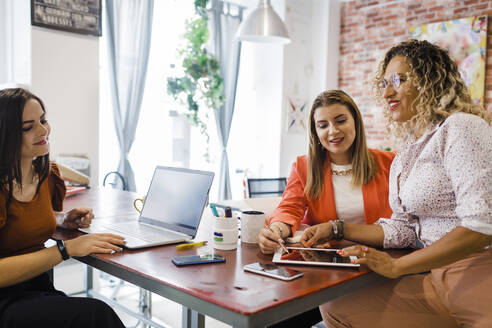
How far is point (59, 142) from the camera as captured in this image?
10.8 feet

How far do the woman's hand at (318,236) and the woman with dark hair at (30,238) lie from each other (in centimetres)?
62

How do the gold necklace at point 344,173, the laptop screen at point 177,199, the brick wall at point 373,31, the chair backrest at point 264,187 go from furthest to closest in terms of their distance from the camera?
the brick wall at point 373,31
the chair backrest at point 264,187
the gold necklace at point 344,173
the laptop screen at point 177,199

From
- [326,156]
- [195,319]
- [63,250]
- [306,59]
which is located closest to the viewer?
[63,250]

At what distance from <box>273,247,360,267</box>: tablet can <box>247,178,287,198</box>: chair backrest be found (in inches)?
75.4

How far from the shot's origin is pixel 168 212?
165cm

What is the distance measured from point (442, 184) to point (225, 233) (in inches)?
27.4

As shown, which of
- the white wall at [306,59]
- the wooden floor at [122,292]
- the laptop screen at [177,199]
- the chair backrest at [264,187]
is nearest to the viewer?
the laptop screen at [177,199]

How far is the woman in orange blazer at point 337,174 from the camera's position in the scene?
187cm

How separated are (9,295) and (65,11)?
255cm

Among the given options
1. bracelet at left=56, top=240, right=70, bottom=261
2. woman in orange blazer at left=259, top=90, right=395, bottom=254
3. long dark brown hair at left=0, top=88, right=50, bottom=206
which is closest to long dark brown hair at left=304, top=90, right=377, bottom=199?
woman in orange blazer at left=259, top=90, right=395, bottom=254

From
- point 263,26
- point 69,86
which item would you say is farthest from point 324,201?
point 69,86

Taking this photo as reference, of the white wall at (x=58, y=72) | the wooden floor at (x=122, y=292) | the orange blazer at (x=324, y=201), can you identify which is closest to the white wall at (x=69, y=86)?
the white wall at (x=58, y=72)

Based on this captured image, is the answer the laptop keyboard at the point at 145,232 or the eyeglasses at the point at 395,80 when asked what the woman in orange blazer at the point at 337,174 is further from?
the laptop keyboard at the point at 145,232

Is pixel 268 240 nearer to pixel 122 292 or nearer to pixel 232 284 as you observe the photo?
pixel 232 284
